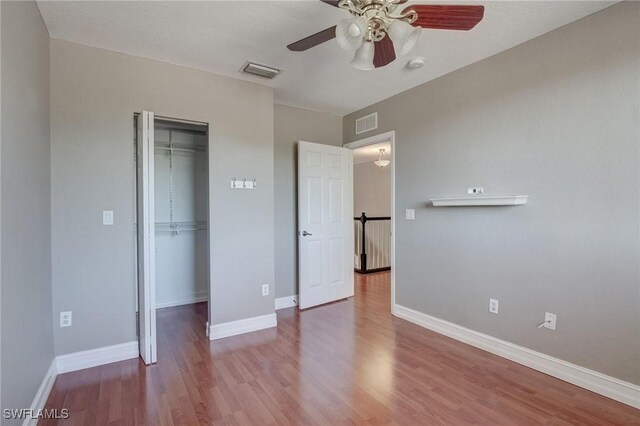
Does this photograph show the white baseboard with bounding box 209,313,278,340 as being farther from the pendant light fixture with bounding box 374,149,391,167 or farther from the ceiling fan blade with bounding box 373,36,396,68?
the pendant light fixture with bounding box 374,149,391,167

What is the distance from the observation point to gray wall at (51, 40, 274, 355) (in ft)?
7.98

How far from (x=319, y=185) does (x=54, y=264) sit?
274 cm

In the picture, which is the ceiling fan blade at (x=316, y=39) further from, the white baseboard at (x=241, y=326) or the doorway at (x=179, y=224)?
the white baseboard at (x=241, y=326)

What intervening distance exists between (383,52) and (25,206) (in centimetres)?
224

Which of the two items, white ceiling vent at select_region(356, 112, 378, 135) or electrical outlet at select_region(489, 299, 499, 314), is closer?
electrical outlet at select_region(489, 299, 499, 314)

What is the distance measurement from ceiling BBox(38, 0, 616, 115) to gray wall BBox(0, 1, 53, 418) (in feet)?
1.27

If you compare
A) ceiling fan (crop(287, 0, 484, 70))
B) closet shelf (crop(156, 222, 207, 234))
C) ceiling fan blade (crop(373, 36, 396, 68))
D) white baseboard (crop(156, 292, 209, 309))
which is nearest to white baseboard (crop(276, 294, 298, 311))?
white baseboard (crop(156, 292, 209, 309))

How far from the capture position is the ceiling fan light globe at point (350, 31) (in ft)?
4.89

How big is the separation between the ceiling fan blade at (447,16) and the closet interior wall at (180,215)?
3.09 m

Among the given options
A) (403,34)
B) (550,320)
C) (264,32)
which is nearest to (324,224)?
(264,32)

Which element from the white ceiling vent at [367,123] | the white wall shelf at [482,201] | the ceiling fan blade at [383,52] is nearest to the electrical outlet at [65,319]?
the ceiling fan blade at [383,52]

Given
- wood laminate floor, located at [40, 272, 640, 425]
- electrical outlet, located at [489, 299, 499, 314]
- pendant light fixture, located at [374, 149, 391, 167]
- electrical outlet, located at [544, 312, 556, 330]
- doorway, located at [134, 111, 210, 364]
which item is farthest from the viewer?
pendant light fixture, located at [374, 149, 391, 167]

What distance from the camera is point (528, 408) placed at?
1.97 meters

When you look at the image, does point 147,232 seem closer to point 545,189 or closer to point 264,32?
point 264,32
